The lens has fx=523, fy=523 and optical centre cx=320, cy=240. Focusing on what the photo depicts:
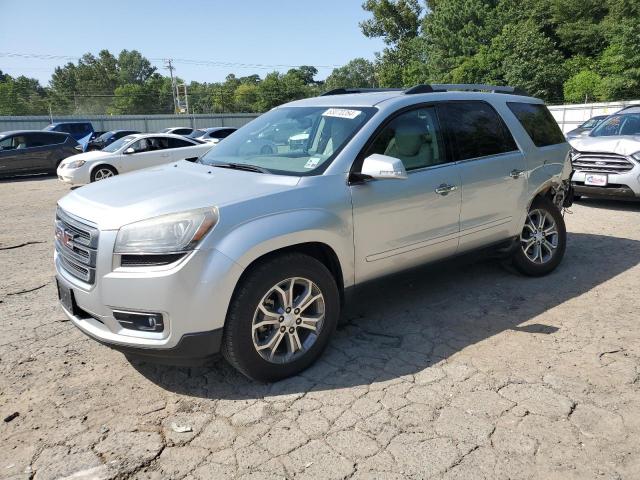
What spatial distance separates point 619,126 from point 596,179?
60.5 inches

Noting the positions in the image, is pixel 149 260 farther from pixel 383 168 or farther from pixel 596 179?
pixel 596 179

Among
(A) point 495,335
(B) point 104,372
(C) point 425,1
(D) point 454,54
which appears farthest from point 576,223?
(C) point 425,1

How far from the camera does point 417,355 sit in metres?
3.67

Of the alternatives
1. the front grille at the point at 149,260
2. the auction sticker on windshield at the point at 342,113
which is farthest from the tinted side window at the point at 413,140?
the front grille at the point at 149,260

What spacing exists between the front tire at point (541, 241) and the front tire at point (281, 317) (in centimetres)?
245

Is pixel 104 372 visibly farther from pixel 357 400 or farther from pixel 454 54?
pixel 454 54

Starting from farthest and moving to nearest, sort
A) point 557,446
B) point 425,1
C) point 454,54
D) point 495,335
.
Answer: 1. point 425,1
2. point 454,54
3. point 495,335
4. point 557,446

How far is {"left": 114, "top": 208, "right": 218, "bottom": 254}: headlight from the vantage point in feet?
9.45

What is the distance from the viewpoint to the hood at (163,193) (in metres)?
3.01

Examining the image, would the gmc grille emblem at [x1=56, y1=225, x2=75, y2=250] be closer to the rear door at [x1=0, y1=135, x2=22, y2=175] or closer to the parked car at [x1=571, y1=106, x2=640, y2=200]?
the parked car at [x1=571, y1=106, x2=640, y2=200]

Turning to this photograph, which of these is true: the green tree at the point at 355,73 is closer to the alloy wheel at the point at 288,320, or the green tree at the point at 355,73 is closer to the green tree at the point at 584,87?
the green tree at the point at 584,87

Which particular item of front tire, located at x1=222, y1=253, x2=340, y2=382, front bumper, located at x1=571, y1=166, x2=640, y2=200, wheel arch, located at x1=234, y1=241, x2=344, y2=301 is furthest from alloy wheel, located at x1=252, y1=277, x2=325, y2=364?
front bumper, located at x1=571, y1=166, x2=640, y2=200

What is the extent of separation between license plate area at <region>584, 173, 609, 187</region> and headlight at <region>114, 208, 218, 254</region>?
7.46 metres

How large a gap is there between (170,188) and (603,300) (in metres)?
3.80
